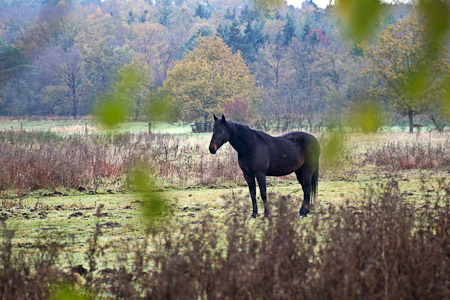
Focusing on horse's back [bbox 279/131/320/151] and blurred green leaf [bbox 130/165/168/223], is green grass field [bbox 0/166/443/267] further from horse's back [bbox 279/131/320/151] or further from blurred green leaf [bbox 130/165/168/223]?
blurred green leaf [bbox 130/165/168/223]

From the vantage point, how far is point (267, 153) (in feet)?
36.4

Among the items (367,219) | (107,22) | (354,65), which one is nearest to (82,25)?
(107,22)

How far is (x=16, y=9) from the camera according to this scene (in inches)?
4574

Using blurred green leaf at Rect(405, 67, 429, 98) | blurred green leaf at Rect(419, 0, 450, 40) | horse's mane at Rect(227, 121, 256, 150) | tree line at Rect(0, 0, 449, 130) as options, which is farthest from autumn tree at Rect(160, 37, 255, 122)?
blurred green leaf at Rect(419, 0, 450, 40)

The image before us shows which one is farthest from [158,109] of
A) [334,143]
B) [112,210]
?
[112,210]

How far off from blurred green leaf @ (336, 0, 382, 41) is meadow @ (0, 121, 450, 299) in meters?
1.01

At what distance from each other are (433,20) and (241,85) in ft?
189

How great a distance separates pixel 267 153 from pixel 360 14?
9.40 m

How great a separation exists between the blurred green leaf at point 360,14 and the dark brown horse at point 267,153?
8814 mm

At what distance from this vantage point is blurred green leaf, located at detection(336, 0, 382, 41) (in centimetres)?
171

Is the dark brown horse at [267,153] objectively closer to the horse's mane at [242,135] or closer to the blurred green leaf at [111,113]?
the horse's mane at [242,135]

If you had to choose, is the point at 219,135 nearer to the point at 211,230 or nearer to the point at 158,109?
the point at 211,230

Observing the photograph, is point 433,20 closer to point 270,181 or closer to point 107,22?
point 270,181

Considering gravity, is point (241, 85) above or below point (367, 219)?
above
